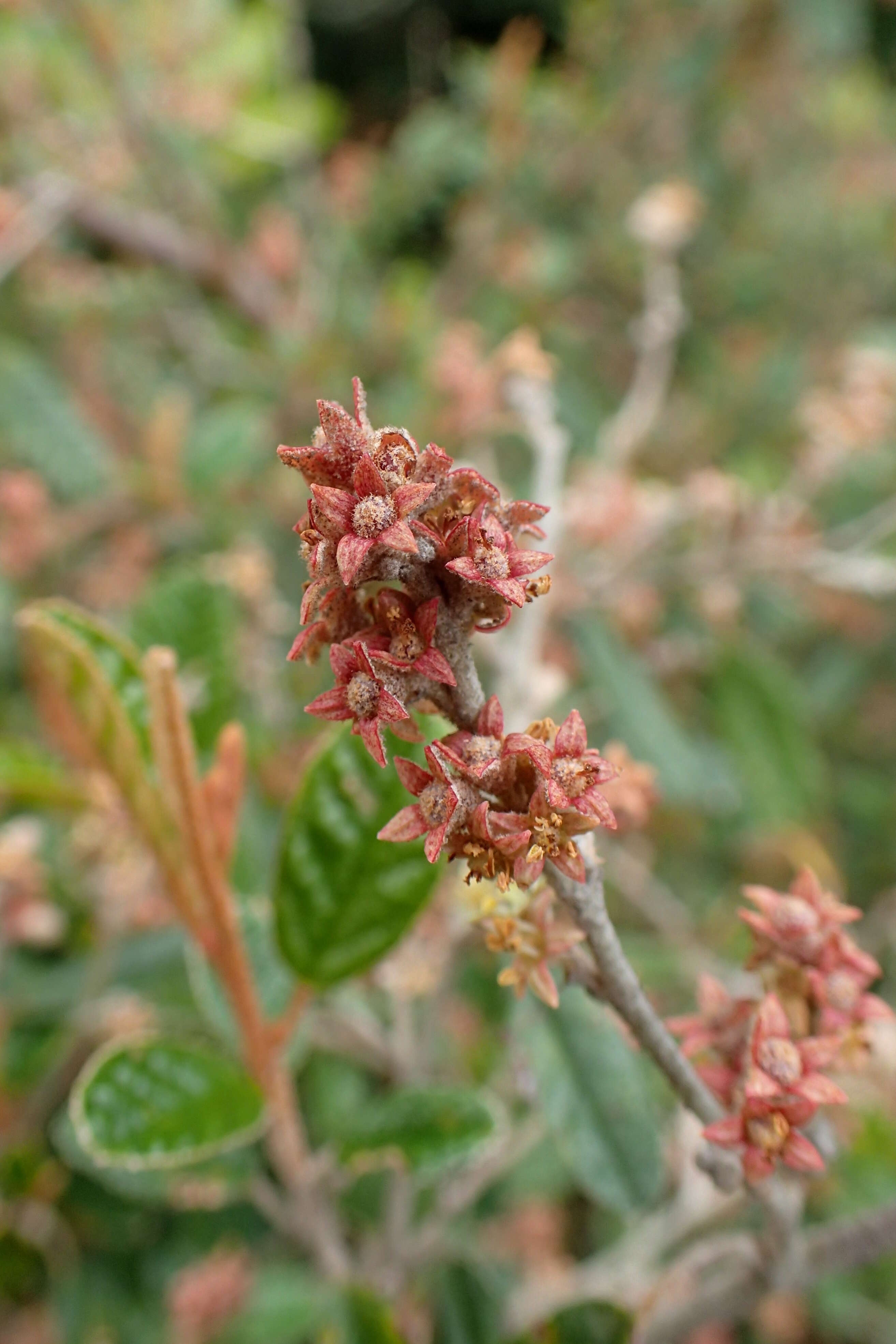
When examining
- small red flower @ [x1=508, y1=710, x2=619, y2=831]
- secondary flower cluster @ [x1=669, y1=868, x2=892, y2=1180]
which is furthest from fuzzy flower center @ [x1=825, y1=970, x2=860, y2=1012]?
small red flower @ [x1=508, y1=710, x2=619, y2=831]

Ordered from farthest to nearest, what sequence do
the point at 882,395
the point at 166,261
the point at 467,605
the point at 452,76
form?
the point at 452,76 < the point at 166,261 < the point at 882,395 < the point at 467,605

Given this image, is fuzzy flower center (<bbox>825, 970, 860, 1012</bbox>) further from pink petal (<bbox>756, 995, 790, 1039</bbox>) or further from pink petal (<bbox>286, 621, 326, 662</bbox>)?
pink petal (<bbox>286, 621, 326, 662</bbox>)

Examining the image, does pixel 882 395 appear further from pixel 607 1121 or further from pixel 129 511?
pixel 129 511

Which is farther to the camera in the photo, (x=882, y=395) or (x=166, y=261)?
(x=166, y=261)

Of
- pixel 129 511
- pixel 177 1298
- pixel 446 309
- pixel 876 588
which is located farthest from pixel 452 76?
pixel 177 1298

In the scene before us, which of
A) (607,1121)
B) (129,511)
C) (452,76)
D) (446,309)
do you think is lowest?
(607,1121)

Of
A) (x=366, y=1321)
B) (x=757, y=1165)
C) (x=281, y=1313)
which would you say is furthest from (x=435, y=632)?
(x=281, y=1313)

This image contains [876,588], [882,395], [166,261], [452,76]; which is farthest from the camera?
[452,76]

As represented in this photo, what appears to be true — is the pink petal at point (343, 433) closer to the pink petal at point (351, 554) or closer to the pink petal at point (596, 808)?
the pink petal at point (351, 554)
